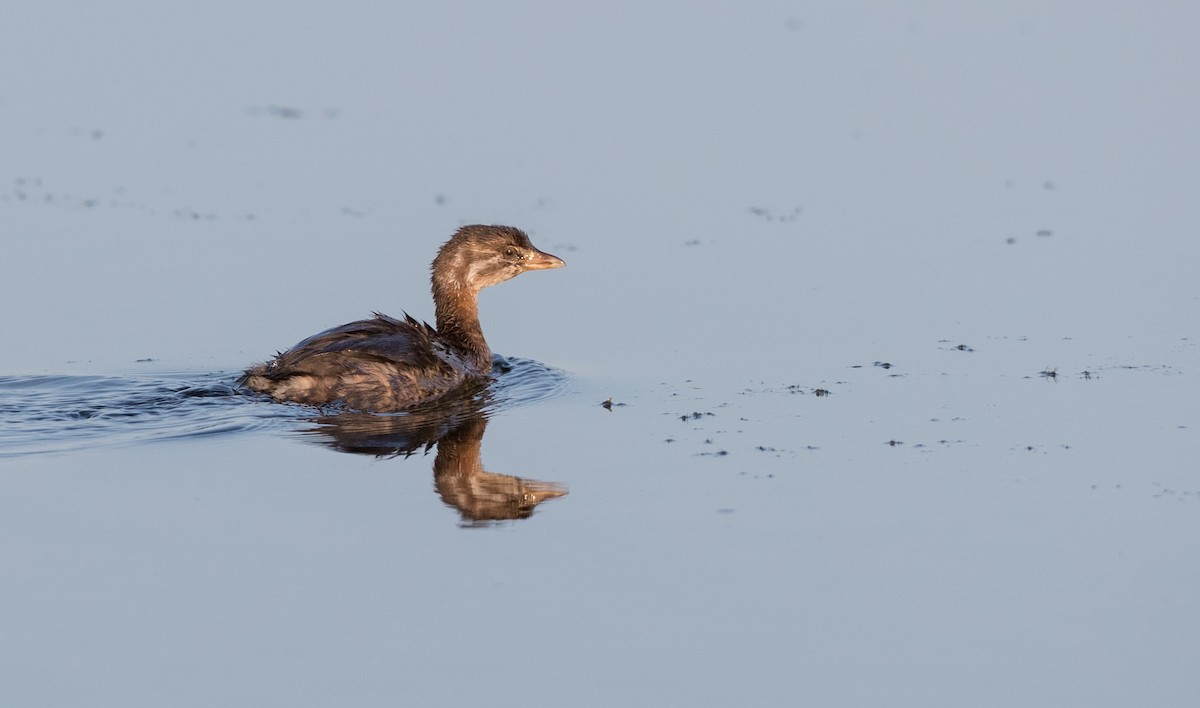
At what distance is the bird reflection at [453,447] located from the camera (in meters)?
9.31

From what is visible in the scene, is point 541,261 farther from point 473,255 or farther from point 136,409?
point 136,409

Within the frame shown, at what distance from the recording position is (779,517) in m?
9.00

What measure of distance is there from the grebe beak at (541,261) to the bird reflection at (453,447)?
1517mm

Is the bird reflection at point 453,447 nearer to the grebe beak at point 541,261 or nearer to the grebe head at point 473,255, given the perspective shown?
the grebe head at point 473,255

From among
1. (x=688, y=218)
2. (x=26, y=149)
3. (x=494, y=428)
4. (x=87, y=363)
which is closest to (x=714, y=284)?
(x=688, y=218)

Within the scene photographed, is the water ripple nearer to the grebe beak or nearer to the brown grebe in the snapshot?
the brown grebe

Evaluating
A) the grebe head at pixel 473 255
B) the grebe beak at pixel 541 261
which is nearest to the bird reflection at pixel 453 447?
the grebe head at pixel 473 255

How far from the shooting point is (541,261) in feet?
43.2

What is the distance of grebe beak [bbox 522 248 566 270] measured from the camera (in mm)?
13141

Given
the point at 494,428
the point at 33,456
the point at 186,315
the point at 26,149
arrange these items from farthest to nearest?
the point at 26,149, the point at 186,315, the point at 494,428, the point at 33,456

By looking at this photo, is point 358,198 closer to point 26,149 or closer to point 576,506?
point 26,149

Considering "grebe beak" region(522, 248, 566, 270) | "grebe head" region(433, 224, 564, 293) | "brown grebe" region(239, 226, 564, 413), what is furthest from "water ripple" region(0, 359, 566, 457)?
"grebe beak" region(522, 248, 566, 270)

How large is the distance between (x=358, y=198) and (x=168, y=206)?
1604 millimetres

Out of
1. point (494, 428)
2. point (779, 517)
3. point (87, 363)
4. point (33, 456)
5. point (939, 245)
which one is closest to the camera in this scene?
point (779, 517)
